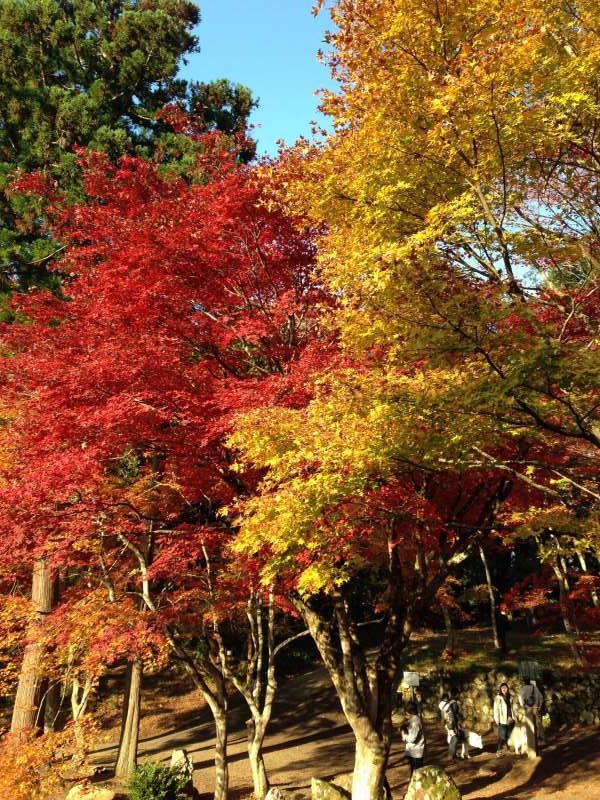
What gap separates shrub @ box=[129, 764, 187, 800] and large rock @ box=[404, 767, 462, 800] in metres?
4.07

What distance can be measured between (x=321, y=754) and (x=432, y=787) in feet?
22.6

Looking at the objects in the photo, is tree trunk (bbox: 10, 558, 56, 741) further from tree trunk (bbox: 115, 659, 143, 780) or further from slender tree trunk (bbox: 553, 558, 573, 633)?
slender tree trunk (bbox: 553, 558, 573, 633)

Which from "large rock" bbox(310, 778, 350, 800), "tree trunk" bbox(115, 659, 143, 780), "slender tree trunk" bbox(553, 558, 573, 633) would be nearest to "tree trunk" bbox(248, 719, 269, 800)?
"large rock" bbox(310, 778, 350, 800)

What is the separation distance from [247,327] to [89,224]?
4822mm

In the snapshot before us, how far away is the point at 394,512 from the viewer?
24.1 feet

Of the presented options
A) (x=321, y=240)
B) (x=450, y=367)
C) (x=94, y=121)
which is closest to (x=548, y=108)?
(x=450, y=367)

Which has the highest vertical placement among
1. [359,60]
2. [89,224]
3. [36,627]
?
[89,224]

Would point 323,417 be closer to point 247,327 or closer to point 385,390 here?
point 385,390

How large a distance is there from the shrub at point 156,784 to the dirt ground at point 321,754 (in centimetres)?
208

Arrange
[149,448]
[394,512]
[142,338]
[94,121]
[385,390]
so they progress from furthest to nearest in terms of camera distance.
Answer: [94,121] < [149,448] < [142,338] < [394,512] < [385,390]

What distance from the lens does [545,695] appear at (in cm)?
1508

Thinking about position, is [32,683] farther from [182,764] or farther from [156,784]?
[182,764]

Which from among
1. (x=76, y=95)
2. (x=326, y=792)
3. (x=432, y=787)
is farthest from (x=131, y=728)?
(x=76, y=95)

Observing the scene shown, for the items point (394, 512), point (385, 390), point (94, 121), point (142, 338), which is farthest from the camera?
point (94, 121)
